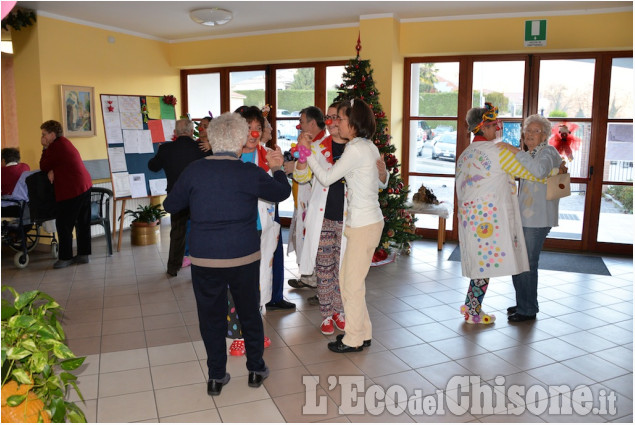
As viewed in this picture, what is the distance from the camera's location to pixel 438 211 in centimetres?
672

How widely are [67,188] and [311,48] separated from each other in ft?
12.2

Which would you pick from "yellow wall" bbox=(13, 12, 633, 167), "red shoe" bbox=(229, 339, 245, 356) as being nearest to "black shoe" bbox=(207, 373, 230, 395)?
"red shoe" bbox=(229, 339, 245, 356)

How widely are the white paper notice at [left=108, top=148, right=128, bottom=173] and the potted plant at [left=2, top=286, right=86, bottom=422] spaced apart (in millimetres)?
5553

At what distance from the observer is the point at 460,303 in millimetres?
4805

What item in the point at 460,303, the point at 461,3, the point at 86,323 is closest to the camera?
the point at 86,323

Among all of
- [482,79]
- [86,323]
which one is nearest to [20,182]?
[86,323]

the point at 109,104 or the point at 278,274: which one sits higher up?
the point at 109,104

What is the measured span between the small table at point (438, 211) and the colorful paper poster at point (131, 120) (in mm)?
3627

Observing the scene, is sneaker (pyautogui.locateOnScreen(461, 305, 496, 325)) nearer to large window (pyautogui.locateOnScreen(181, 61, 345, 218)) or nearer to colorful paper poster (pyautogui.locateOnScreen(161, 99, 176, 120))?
large window (pyautogui.locateOnScreen(181, 61, 345, 218))

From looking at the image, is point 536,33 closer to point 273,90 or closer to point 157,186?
point 273,90

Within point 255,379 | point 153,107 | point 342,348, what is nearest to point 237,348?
point 255,379

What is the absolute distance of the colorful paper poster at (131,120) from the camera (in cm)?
710

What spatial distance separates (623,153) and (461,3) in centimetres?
264

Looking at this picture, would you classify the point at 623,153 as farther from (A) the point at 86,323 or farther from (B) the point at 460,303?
(A) the point at 86,323
